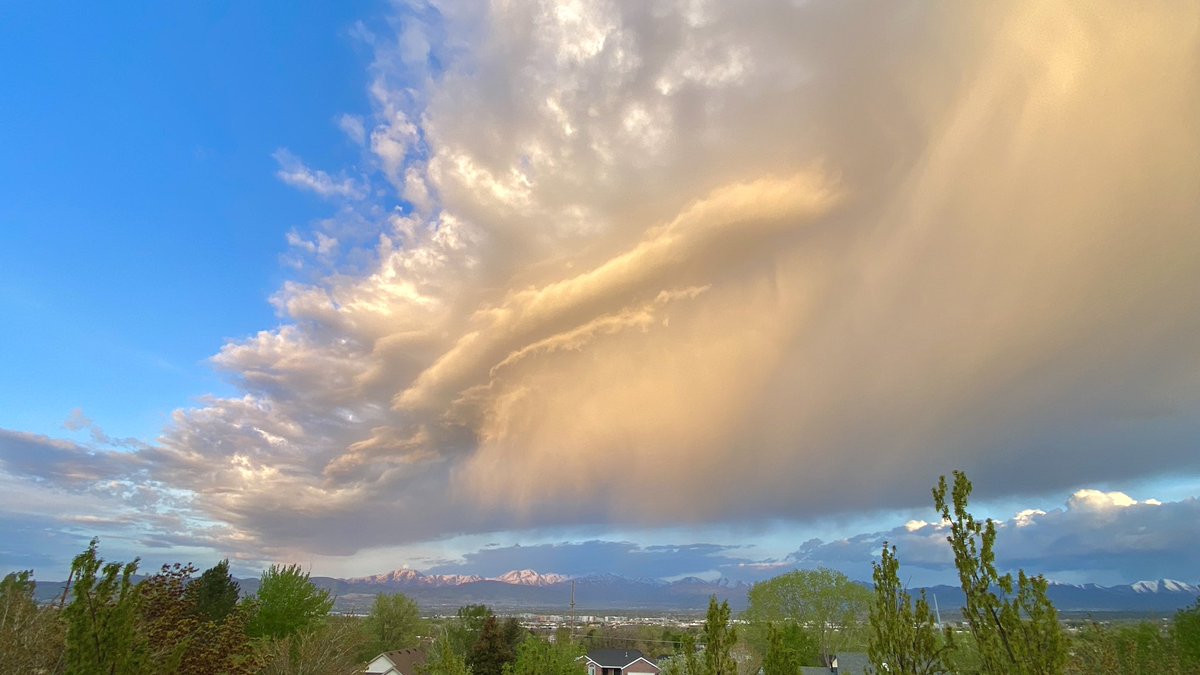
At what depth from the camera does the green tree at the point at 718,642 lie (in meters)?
14.8

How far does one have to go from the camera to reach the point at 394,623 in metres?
90.2

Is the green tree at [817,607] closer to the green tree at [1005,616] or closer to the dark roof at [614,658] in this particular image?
the dark roof at [614,658]

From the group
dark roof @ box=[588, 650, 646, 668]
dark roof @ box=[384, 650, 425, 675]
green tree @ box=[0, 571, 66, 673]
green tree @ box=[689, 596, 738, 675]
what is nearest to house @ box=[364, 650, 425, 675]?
dark roof @ box=[384, 650, 425, 675]

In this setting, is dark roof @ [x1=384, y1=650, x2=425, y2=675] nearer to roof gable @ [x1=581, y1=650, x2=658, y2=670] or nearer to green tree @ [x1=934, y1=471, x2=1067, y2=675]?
roof gable @ [x1=581, y1=650, x2=658, y2=670]

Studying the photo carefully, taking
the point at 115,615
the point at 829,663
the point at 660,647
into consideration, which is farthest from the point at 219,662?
the point at 660,647

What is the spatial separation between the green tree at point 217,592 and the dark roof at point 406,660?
19868mm

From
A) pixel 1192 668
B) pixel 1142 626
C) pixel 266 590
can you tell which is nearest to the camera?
pixel 1192 668

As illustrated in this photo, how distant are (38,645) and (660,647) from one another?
4854 inches

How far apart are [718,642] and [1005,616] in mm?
6150

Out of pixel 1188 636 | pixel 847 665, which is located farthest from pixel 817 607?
pixel 1188 636

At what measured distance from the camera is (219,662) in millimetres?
23875

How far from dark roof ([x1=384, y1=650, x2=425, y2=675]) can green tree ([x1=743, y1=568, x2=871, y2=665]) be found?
Result: 1525 inches

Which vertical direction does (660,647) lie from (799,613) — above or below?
below

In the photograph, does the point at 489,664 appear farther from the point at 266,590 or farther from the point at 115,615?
the point at 115,615
